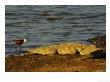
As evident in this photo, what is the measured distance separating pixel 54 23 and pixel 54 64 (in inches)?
17.7

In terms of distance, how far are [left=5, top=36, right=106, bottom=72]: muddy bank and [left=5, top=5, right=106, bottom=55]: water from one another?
13 centimetres

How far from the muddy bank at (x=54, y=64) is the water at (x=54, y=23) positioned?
5.1 inches

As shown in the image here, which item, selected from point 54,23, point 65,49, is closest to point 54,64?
point 65,49

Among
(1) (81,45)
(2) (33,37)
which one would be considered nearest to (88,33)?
(1) (81,45)

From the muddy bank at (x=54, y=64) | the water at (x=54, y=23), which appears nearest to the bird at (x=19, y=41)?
the water at (x=54, y=23)

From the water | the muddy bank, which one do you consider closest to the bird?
the water

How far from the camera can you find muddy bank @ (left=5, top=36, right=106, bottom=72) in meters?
6.86

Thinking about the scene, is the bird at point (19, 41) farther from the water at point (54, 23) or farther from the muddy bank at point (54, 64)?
the muddy bank at point (54, 64)

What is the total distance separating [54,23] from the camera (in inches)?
274

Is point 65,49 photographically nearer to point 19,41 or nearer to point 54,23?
point 54,23

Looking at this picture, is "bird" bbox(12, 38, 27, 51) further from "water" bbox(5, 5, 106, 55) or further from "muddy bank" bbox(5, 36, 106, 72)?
"muddy bank" bbox(5, 36, 106, 72)
